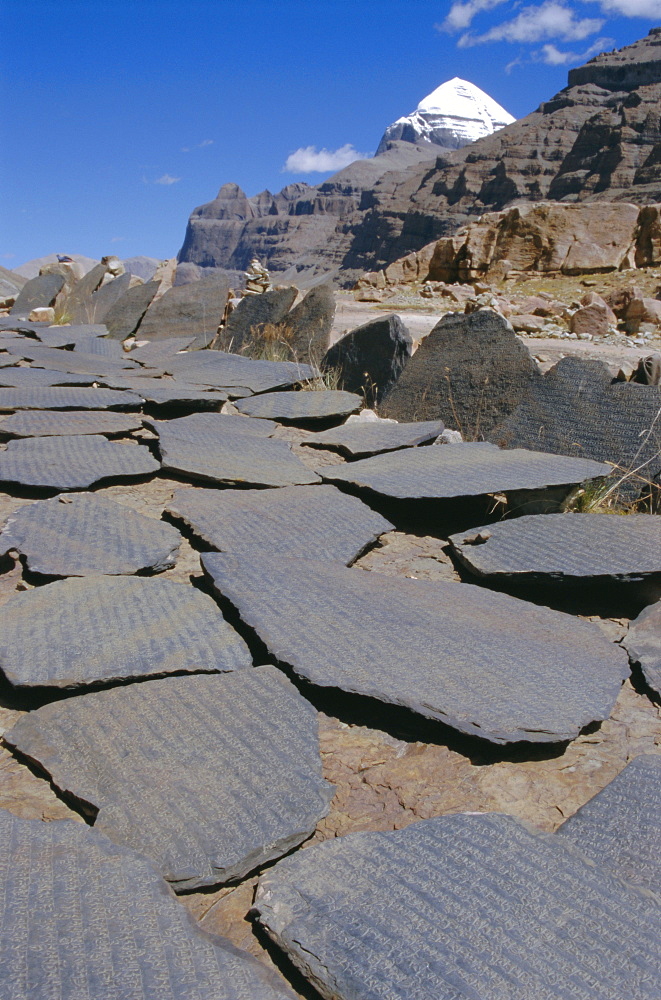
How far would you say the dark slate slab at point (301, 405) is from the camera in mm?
3898

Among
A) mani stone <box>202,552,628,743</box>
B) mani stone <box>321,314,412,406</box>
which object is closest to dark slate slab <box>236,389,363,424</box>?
mani stone <box>321,314,412,406</box>

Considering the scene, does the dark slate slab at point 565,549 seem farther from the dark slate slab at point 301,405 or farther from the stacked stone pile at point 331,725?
the dark slate slab at point 301,405

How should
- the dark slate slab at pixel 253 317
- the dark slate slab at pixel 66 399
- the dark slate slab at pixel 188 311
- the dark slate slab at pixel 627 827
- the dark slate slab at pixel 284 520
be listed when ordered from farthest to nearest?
1. the dark slate slab at pixel 188 311
2. the dark slate slab at pixel 253 317
3. the dark slate slab at pixel 66 399
4. the dark slate slab at pixel 284 520
5. the dark slate slab at pixel 627 827

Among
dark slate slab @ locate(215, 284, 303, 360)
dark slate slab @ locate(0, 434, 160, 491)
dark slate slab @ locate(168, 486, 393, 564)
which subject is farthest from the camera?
dark slate slab @ locate(215, 284, 303, 360)

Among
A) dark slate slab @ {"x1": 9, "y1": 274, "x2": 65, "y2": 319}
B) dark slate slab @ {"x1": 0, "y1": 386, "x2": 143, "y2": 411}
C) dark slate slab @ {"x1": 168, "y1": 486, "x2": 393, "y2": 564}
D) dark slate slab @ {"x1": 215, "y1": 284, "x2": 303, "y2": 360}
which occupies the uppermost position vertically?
dark slate slab @ {"x1": 9, "y1": 274, "x2": 65, "y2": 319}

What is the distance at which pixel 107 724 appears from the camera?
1398 millimetres

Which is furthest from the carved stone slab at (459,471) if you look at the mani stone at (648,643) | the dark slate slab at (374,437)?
the mani stone at (648,643)

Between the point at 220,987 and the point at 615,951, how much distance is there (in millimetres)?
486

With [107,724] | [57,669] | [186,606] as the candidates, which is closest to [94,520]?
[186,606]

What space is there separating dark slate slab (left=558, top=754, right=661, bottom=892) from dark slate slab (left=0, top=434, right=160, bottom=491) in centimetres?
204

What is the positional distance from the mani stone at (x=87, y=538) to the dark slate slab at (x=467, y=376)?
1.77m

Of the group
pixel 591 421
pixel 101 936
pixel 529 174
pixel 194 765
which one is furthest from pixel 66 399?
pixel 529 174

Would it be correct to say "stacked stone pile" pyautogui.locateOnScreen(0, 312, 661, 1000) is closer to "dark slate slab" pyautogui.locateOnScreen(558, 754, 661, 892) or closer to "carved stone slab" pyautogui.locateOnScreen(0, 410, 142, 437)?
"dark slate slab" pyautogui.locateOnScreen(558, 754, 661, 892)

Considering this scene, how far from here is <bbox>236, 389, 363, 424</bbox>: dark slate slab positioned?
153 inches
